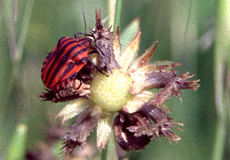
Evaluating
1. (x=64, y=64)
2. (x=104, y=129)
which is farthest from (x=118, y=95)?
(x=64, y=64)

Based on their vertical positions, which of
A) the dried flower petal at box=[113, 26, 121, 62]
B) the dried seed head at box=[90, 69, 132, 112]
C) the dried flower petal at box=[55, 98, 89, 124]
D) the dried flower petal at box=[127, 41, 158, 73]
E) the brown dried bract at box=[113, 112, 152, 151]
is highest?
the dried flower petal at box=[113, 26, 121, 62]

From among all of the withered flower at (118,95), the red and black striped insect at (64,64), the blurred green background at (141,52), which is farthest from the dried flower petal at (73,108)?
the blurred green background at (141,52)

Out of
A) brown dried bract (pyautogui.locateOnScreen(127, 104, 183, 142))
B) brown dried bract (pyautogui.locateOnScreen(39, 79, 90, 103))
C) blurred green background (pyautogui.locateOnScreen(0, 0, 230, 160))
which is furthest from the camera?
blurred green background (pyautogui.locateOnScreen(0, 0, 230, 160))

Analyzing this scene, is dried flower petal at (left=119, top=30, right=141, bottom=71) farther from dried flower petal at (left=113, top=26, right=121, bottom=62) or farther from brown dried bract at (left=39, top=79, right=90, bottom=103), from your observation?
brown dried bract at (left=39, top=79, right=90, bottom=103)

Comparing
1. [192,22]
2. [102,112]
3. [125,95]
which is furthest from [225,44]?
[192,22]

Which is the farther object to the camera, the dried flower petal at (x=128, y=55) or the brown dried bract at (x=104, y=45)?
the dried flower petal at (x=128, y=55)

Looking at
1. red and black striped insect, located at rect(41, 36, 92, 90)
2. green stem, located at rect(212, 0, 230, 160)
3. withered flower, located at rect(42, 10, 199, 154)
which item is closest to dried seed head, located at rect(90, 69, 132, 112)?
withered flower, located at rect(42, 10, 199, 154)

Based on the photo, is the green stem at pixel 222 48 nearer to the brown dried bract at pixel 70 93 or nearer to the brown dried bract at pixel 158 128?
the brown dried bract at pixel 158 128
